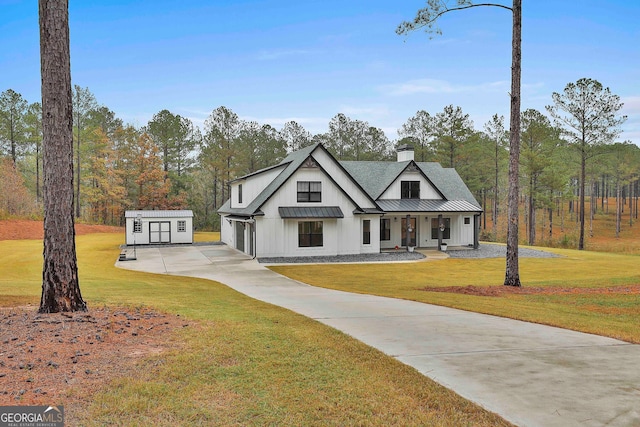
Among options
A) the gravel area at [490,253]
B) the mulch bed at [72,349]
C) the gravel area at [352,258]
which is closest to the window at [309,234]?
the gravel area at [352,258]

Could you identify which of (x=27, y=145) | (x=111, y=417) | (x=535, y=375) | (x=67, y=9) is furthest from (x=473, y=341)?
(x=27, y=145)

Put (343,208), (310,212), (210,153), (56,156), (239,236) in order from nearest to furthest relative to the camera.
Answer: (56,156), (310,212), (343,208), (239,236), (210,153)

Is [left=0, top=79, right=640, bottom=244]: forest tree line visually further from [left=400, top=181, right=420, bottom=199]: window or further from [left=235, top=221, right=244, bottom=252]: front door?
[left=235, top=221, right=244, bottom=252]: front door

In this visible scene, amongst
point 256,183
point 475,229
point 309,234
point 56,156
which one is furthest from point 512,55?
point 475,229

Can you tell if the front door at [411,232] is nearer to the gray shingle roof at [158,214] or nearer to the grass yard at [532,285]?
the grass yard at [532,285]

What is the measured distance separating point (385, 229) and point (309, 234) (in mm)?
7128

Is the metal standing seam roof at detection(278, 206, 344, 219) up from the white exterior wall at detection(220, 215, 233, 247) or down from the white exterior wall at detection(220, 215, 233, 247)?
up

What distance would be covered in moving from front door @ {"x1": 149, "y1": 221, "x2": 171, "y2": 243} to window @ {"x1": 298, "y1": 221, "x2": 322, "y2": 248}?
13624 millimetres

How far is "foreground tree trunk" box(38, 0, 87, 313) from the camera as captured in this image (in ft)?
25.4

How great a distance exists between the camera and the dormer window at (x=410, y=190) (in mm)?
32125

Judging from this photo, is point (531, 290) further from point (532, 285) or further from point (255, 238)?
point (255, 238)

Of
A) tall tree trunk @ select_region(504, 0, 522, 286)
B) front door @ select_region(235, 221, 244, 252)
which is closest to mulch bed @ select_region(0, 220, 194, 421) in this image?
tall tree trunk @ select_region(504, 0, 522, 286)

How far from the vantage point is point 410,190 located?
3225 centimetres

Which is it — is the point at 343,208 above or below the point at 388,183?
below
